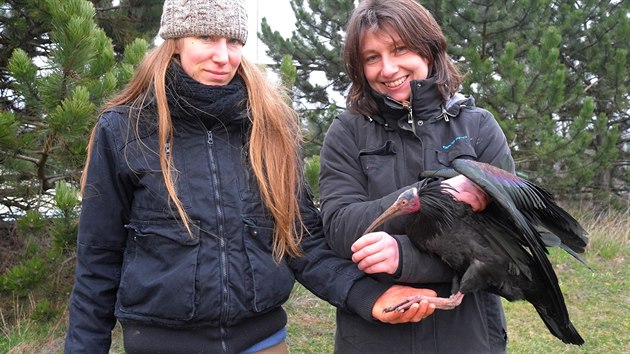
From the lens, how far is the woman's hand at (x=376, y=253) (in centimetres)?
194

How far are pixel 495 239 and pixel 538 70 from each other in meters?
6.21

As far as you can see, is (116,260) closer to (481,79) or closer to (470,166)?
(470,166)

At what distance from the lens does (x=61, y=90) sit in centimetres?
331

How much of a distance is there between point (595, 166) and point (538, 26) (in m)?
2.26

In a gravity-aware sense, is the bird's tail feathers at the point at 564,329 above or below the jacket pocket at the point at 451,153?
below

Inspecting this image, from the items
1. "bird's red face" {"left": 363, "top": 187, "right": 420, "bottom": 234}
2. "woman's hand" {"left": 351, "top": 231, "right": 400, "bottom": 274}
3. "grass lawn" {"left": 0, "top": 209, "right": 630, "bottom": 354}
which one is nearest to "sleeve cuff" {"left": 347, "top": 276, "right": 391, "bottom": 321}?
"woman's hand" {"left": 351, "top": 231, "right": 400, "bottom": 274}

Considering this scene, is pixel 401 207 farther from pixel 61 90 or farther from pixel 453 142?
pixel 61 90

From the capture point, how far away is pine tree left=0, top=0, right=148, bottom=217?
126 inches

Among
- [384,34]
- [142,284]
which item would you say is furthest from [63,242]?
[384,34]

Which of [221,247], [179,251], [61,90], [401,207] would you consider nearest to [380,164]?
[401,207]

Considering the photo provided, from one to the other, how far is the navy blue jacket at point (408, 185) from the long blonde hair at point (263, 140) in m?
0.14

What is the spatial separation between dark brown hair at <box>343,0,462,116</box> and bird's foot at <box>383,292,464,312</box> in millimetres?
720

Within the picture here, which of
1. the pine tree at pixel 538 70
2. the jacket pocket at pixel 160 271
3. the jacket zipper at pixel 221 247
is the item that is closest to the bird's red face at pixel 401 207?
the jacket zipper at pixel 221 247

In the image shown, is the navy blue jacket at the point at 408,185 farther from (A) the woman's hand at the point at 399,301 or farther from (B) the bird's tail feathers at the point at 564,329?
(B) the bird's tail feathers at the point at 564,329
